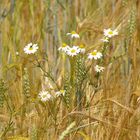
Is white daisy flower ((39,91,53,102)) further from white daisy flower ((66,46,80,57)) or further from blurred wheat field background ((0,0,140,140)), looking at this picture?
white daisy flower ((66,46,80,57))

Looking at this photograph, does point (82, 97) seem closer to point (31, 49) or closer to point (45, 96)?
point (45, 96)

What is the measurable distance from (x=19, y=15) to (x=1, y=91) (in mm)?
1431

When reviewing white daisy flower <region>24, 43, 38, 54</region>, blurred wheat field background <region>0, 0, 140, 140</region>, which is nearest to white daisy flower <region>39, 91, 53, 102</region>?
blurred wheat field background <region>0, 0, 140, 140</region>

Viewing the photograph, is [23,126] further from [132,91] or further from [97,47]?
[97,47]

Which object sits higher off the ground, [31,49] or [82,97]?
[31,49]

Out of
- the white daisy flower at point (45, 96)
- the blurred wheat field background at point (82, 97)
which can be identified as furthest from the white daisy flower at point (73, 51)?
the white daisy flower at point (45, 96)

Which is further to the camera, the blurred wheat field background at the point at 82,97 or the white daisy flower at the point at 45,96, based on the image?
the white daisy flower at the point at 45,96

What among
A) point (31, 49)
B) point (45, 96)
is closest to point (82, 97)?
point (45, 96)

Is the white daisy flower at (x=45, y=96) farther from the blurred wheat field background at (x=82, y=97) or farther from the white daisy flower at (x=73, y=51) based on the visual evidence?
the white daisy flower at (x=73, y=51)

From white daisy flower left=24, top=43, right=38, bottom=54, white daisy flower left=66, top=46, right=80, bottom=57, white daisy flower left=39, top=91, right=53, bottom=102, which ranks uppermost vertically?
white daisy flower left=24, top=43, right=38, bottom=54

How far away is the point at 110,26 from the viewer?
7.32 ft

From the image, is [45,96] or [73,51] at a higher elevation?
[73,51]

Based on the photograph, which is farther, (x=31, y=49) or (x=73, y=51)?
(x=31, y=49)

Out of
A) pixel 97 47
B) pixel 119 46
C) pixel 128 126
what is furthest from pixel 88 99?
pixel 119 46
